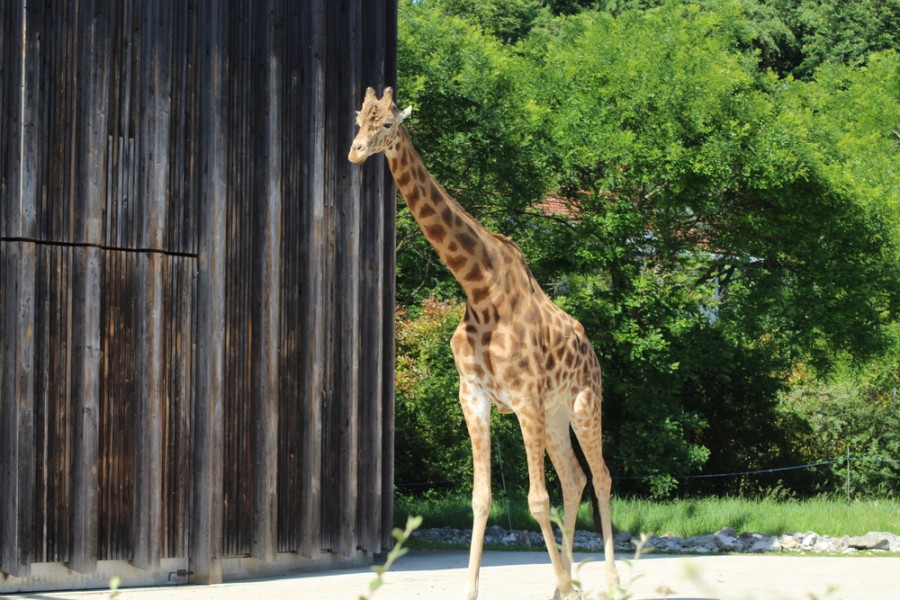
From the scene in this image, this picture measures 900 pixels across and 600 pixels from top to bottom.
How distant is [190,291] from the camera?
10.1 meters

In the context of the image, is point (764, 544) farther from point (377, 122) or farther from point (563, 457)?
point (377, 122)

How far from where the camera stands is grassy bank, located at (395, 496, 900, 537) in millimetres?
14953

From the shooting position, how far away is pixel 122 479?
960cm

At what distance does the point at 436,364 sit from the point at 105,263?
8450mm

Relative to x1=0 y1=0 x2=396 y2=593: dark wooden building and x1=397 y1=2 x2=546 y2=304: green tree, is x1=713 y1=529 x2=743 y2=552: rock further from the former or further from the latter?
x1=397 y1=2 x2=546 y2=304: green tree

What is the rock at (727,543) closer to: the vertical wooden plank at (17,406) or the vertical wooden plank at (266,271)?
the vertical wooden plank at (266,271)

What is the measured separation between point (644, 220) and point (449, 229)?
8533mm

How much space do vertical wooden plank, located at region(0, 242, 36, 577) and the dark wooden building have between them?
0.05 feet

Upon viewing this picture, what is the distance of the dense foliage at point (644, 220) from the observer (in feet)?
53.2

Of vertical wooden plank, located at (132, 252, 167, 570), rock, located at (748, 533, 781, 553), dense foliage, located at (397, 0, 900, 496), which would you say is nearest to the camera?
vertical wooden plank, located at (132, 252, 167, 570)

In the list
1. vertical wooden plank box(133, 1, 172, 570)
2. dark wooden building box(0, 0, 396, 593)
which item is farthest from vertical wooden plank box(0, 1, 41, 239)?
vertical wooden plank box(133, 1, 172, 570)

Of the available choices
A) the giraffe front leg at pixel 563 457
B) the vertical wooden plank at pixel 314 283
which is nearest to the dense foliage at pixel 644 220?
the vertical wooden plank at pixel 314 283

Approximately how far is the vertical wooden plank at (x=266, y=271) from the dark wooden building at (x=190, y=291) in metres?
0.02

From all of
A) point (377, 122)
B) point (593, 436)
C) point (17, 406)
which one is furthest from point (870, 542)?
point (17, 406)
